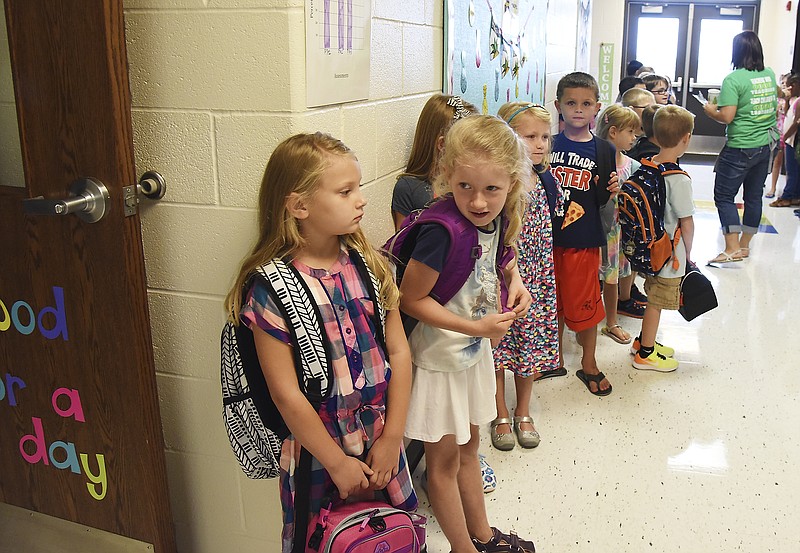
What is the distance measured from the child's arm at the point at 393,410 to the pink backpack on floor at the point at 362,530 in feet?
0.24

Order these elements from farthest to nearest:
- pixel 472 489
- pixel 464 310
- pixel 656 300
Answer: pixel 656 300 → pixel 472 489 → pixel 464 310

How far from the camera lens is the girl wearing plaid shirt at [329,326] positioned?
1.40 meters

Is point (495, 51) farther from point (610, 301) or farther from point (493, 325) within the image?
point (493, 325)

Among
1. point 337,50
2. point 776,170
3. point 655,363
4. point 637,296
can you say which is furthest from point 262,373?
point 776,170

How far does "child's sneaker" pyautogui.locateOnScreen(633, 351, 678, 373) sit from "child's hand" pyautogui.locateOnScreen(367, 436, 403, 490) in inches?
82.3

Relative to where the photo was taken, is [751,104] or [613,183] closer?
[613,183]

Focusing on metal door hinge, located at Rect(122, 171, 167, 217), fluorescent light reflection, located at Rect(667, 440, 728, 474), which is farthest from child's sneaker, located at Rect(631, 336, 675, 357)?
metal door hinge, located at Rect(122, 171, 167, 217)

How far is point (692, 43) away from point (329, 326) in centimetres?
1009

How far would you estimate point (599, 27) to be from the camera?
368 inches

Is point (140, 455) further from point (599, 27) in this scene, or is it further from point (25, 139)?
point (599, 27)

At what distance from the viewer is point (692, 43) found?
9992 mm

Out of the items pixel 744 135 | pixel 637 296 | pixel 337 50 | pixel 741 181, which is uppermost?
pixel 337 50

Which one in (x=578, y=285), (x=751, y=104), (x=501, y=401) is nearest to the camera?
(x=501, y=401)

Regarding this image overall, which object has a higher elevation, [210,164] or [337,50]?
[337,50]
